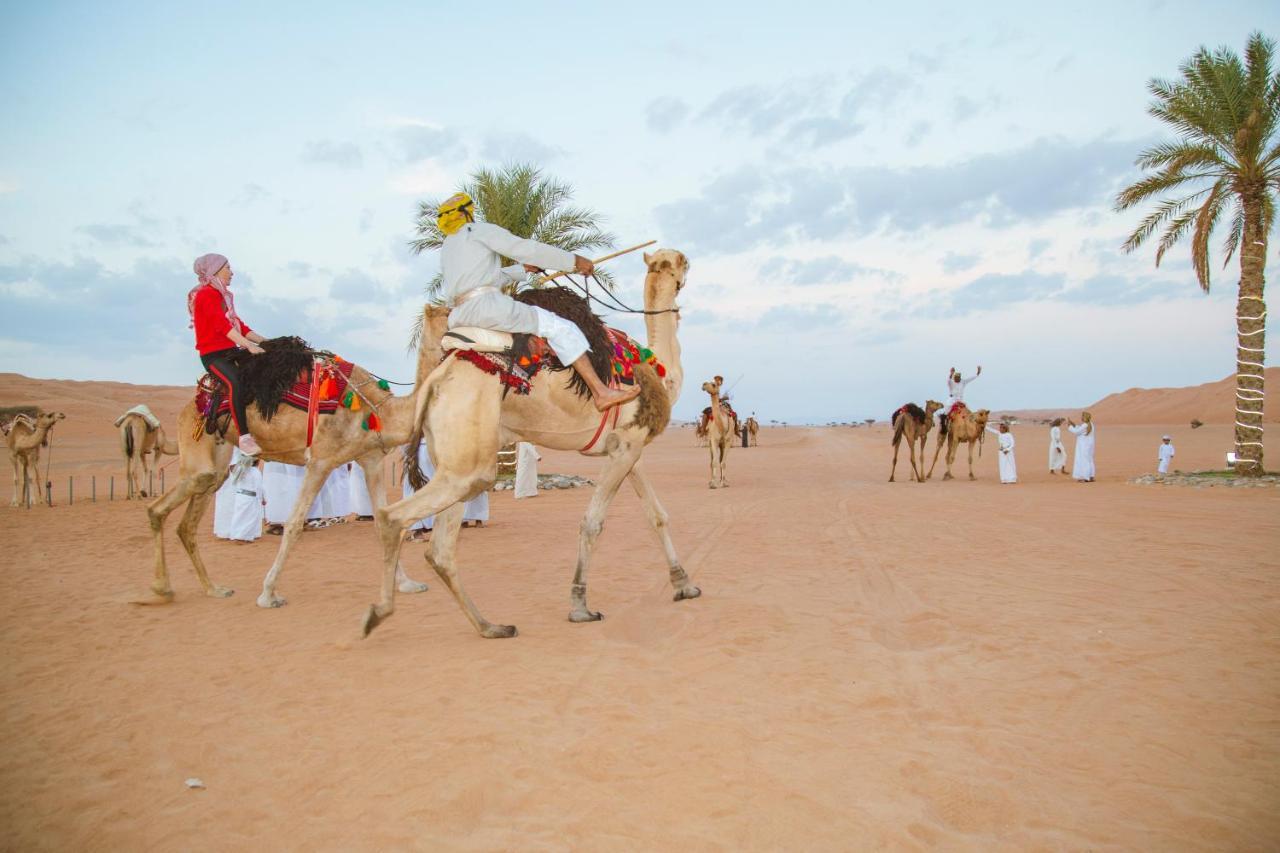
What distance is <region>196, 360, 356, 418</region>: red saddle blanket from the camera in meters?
7.19

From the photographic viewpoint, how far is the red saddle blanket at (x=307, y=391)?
7191 millimetres

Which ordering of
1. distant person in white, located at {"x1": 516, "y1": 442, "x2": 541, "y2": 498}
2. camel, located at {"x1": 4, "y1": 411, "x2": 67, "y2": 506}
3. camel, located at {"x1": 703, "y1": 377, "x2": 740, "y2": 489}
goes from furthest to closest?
camel, located at {"x1": 703, "y1": 377, "x2": 740, "y2": 489}, distant person in white, located at {"x1": 516, "y1": 442, "x2": 541, "y2": 498}, camel, located at {"x1": 4, "y1": 411, "x2": 67, "y2": 506}

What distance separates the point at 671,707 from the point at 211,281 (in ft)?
18.6

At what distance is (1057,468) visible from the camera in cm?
2605

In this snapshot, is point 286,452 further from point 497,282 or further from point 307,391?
point 497,282

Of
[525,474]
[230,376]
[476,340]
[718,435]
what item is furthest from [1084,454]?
[230,376]

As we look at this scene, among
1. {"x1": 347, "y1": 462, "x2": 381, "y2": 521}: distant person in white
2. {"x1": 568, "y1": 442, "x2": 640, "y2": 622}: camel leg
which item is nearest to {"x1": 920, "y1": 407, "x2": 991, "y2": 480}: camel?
{"x1": 347, "y1": 462, "x2": 381, "y2": 521}: distant person in white

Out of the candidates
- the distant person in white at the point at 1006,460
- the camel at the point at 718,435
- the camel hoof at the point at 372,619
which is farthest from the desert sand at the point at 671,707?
the distant person in white at the point at 1006,460

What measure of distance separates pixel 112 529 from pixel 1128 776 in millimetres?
14974

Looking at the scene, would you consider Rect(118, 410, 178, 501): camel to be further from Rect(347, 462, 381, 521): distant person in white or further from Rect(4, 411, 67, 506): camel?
Rect(347, 462, 381, 521): distant person in white

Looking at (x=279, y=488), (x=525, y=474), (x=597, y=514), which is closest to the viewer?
(x=597, y=514)

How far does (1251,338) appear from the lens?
65.8ft

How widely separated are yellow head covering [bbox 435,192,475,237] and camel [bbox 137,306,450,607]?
84.8 inches

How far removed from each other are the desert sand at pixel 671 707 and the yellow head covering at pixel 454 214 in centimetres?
323
